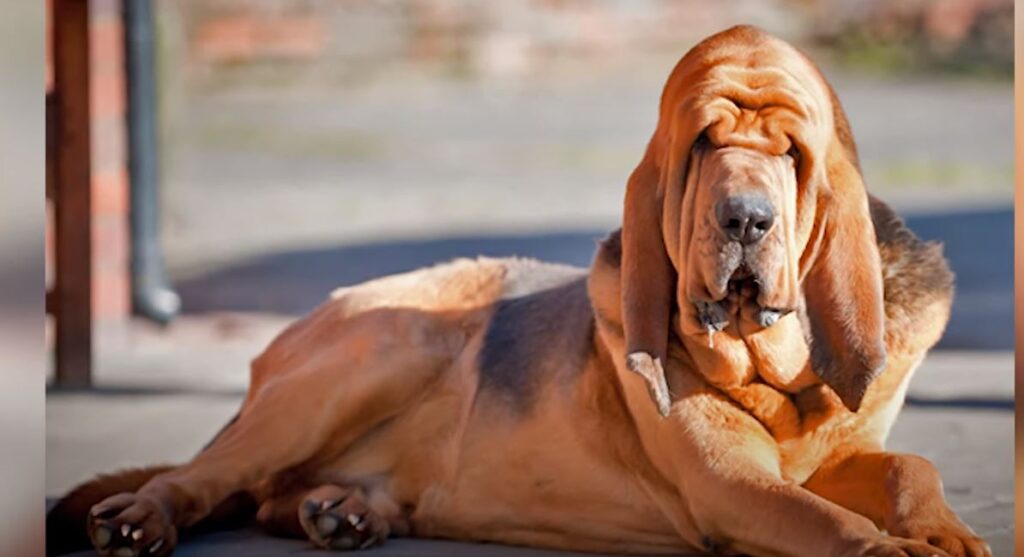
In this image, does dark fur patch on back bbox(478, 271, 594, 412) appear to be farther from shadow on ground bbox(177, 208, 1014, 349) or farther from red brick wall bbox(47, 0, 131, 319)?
shadow on ground bbox(177, 208, 1014, 349)

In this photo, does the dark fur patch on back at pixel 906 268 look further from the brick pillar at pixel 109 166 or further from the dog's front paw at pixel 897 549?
the brick pillar at pixel 109 166

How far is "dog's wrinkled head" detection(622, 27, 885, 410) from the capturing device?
4191mm

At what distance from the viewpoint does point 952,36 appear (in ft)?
68.5

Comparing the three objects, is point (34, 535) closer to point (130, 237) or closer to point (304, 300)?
point (130, 237)

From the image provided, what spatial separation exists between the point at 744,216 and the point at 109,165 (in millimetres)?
6453

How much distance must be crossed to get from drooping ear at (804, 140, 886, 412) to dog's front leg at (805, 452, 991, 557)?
0.21 meters

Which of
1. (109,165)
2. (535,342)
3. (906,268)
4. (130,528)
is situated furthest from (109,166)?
(906,268)

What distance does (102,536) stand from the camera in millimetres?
4730

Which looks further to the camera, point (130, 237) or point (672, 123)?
point (130, 237)

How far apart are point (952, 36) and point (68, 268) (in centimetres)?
1419

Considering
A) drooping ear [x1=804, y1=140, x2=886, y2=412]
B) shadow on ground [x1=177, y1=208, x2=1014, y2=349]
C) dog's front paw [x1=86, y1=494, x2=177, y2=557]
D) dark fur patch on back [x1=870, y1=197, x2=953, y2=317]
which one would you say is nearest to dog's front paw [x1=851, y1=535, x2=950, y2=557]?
drooping ear [x1=804, y1=140, x2=886, y2=412]

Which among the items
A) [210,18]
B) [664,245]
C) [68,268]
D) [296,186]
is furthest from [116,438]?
[210,18]

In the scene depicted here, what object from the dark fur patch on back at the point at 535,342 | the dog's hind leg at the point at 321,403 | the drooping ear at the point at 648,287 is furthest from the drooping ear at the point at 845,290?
the dog's hind leg at the point at 321,403

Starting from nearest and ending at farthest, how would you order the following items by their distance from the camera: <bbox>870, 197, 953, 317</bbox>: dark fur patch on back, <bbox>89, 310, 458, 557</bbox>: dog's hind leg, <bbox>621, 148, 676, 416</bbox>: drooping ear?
<bbox>621, 148, 676, 416</bbox>: drooping ear, <bbox>870, 197, 953, 317</bbox>: dark fur patch on back, <bbox>89, 310, 458, 557</bbox>: dog's hind leg
